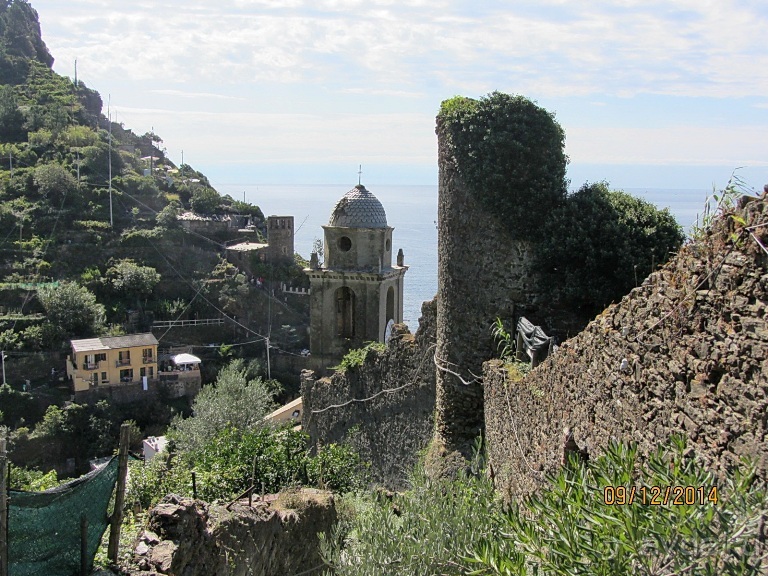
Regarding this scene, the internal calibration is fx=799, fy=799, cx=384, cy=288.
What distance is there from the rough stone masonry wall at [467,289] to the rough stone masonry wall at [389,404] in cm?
173

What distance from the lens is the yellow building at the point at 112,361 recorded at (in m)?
49.0

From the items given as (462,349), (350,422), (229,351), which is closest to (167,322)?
(229,351)

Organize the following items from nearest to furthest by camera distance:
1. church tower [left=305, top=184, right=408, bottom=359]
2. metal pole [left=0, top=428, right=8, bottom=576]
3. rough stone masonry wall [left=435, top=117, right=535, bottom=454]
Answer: metal pole [left=0, top=428, right=8, bottom=576] < rough stone masonry wall [left=435, top=117, right=535, bottom=454] < church tower [left=305, top=184, right=408, bottom=359]

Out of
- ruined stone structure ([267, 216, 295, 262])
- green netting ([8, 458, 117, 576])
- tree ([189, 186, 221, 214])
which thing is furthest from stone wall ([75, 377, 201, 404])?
green netting ([8, 458, 117, 576])

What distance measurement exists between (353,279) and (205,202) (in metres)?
53.2

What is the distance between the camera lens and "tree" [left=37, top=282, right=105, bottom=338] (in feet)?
174

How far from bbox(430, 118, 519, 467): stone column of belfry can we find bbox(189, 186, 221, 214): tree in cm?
6941

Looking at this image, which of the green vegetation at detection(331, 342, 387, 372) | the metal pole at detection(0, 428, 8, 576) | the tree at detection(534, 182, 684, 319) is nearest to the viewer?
the metal pole at detection(0, 428, 8, 576)

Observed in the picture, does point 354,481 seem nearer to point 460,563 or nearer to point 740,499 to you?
point 460,563

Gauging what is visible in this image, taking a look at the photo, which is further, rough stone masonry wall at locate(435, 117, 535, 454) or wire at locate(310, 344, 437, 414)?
wire at locate(310, 344, 437, 414)

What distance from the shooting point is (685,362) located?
15.7 feet

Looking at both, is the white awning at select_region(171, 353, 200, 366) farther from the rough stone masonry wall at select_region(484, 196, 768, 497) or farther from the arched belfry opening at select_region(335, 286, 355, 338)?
the rough stone masonry wall at select_region(484, 196, 768, 497)

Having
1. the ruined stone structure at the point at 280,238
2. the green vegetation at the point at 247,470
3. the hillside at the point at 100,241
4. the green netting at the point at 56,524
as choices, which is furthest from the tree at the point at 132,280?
the green netting at the point at 56,524

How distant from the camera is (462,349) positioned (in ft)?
37.0
